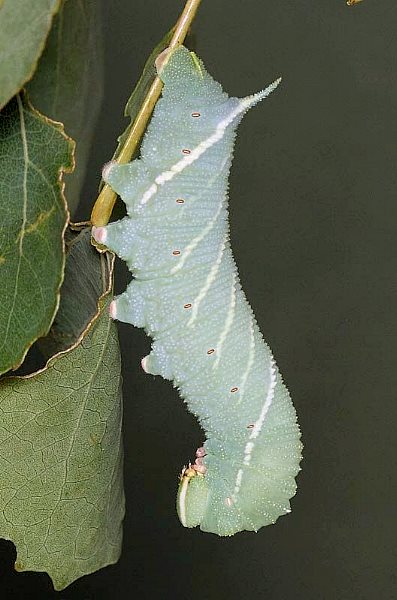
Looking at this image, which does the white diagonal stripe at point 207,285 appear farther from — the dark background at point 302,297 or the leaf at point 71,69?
the dark background at point 302,297

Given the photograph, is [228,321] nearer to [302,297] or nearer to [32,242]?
[32,242]

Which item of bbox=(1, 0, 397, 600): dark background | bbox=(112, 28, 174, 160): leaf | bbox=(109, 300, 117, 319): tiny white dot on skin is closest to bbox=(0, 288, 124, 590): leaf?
bbox=(109, 300, 117, 319): tiny white dot on skin

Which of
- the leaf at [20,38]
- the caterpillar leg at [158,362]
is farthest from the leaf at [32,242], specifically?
the caterpillar leg at [158,362]

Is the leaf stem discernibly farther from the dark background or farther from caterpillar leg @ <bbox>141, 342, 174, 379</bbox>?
the dark background

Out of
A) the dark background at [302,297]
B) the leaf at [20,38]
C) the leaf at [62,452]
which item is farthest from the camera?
the dark background at [302,297]

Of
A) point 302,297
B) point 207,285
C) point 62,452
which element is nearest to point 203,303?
point 207,285
